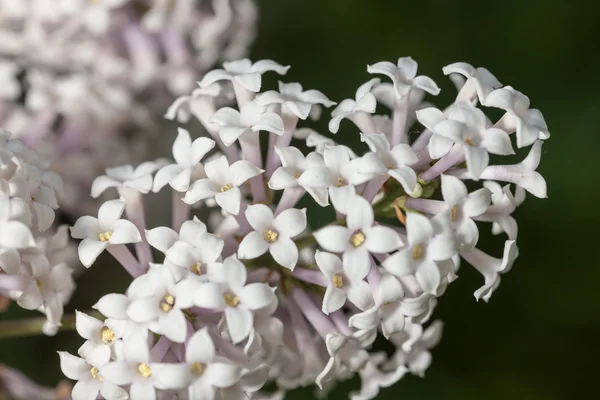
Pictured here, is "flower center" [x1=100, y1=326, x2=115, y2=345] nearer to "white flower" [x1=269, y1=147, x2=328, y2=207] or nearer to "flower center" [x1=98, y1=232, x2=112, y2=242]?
"flower center" [x1=98, y1=232, x2=112, y2=242]

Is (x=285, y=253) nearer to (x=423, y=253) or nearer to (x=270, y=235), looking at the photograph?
(x=270, y=235)

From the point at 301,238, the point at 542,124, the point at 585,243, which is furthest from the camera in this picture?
the point at 585,243

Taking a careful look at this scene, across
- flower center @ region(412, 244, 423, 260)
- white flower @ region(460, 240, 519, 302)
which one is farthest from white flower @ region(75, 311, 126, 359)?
white flower @ region(460, 240, 519, 302)

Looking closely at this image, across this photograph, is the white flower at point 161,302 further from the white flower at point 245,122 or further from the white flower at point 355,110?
the white flower at point 355,110

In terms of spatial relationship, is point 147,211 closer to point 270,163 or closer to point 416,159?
point 270,163

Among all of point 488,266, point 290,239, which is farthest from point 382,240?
point 488,266

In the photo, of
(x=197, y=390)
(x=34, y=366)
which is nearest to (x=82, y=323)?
(x=197, y=390)

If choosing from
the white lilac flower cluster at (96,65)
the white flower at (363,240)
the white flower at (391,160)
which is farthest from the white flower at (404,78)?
the white lilac flower cluster at (96,65)
